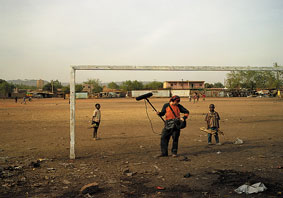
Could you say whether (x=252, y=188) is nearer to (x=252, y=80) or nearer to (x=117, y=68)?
(x=117, y=68)

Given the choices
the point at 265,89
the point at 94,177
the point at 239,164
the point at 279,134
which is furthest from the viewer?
the point at 265,89

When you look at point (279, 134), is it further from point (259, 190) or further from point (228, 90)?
point (228, 90)

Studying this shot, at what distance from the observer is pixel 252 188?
14.2 feet

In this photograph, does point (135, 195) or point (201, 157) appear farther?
point (201, 157)

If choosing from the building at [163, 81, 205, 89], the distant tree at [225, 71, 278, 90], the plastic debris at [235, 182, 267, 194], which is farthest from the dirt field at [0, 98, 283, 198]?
the building at [163, 81, 205, 89]

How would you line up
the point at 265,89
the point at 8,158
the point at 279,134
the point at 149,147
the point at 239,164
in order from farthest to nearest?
the point at 265,89 < the point at 279,134 < the point at 149,147 < the point at 8,158 < the point at 239,164

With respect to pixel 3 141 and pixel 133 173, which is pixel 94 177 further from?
pixel 3 141

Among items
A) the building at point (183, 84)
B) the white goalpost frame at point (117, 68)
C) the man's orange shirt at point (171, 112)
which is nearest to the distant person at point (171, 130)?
the man's orange shirt at point (171, 112)

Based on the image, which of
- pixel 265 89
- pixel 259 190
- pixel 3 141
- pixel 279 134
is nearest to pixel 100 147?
pixel 3 141

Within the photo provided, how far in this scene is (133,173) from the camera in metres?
5.57

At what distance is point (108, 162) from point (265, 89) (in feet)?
250

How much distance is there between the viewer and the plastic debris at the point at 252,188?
429cm

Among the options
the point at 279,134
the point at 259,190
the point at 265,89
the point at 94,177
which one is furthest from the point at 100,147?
→ the point at 265,89

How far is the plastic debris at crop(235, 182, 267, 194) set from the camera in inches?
169
